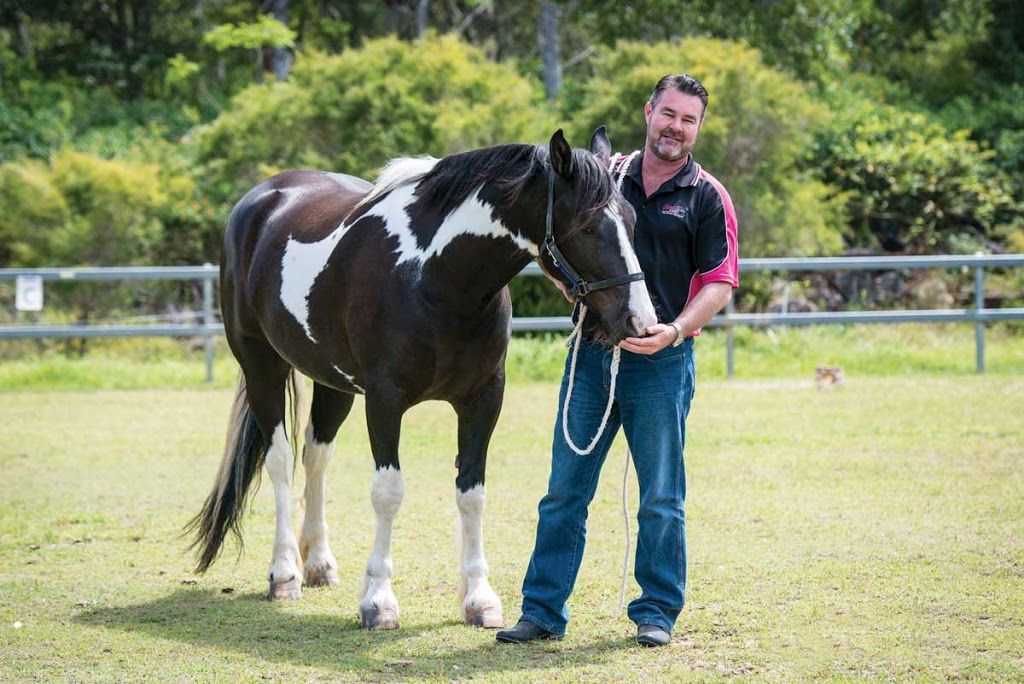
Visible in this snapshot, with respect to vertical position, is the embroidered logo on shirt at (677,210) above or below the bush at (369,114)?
below

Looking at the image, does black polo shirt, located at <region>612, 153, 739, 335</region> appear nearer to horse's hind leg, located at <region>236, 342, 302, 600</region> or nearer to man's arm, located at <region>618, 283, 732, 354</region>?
man's arm, located at <region>618, 283, 732, 354</region>

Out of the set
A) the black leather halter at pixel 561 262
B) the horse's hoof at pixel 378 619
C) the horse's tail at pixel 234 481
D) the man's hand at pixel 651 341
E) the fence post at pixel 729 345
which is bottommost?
the horse's hoof at pixel 378 619

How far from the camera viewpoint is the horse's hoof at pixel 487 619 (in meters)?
4.64

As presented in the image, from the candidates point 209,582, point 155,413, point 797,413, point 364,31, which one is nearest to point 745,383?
point 797,413

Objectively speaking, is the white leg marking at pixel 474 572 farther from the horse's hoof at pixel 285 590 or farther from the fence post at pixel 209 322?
the fence post at pixel 209 322

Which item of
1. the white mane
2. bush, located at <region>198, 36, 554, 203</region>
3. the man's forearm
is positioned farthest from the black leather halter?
bush, located at <region>198, 36, 554, 203</region>

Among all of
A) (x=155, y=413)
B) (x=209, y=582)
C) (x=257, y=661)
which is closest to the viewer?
(x=257, y=661)

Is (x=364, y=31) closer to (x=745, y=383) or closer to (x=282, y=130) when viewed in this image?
(x=282, y=130)

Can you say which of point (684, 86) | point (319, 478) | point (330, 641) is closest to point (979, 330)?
point (319, 478)

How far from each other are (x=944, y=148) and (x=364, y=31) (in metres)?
16.2

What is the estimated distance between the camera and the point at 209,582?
5.52 meters

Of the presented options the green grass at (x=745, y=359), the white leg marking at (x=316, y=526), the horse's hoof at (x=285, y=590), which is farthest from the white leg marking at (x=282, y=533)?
the green grass at (x=745, y=359)

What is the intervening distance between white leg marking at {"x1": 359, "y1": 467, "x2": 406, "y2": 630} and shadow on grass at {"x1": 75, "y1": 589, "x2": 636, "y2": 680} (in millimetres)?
75

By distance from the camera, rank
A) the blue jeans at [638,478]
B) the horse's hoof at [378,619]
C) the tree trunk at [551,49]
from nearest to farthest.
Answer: the blue jeans at [638,478]
the horse's hoof at [378,619]
the tree trunk at [551,49]
